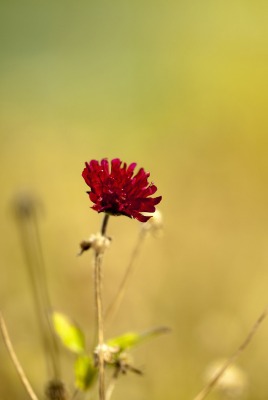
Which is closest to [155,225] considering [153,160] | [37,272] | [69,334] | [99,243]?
[69,334]

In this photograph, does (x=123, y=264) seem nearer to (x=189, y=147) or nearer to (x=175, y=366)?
(x=175, y=366)

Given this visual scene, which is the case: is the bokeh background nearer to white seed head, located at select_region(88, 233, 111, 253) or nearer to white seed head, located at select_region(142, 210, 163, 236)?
white seed head, located at select_region(142, 210, 163, 236)

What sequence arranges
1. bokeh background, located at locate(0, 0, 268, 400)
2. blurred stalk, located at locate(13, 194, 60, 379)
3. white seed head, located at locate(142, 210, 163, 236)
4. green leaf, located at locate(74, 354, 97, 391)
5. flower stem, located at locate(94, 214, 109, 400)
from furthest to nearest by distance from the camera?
bokeh background, located at locate(0, 0, 268, 400)
blurred stalk, located at locate(13, 194, 60, 379)
white seed head, located at locate(142, 210, 163, 236)
green leaf, located at locate(74, 354, 97, 391)
flower stem, located at locate(94, 214, 109, 400)

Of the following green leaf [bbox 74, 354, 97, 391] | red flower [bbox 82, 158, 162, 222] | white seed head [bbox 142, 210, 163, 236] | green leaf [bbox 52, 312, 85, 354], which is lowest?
green leaf [bbox 74, 354, 97, 391]

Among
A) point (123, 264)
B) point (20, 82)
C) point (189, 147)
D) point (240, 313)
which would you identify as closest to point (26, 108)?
point (20, 82)

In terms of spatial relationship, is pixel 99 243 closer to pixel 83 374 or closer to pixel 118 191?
pixel 118 191

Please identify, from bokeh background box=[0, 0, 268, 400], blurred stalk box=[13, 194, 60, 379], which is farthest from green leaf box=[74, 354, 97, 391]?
bokeh background box=[0, 0, 268, 400]

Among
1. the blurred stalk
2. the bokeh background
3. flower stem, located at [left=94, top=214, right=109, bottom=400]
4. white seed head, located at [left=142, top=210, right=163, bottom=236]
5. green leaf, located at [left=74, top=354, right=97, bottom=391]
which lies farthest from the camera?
the bokeh background
